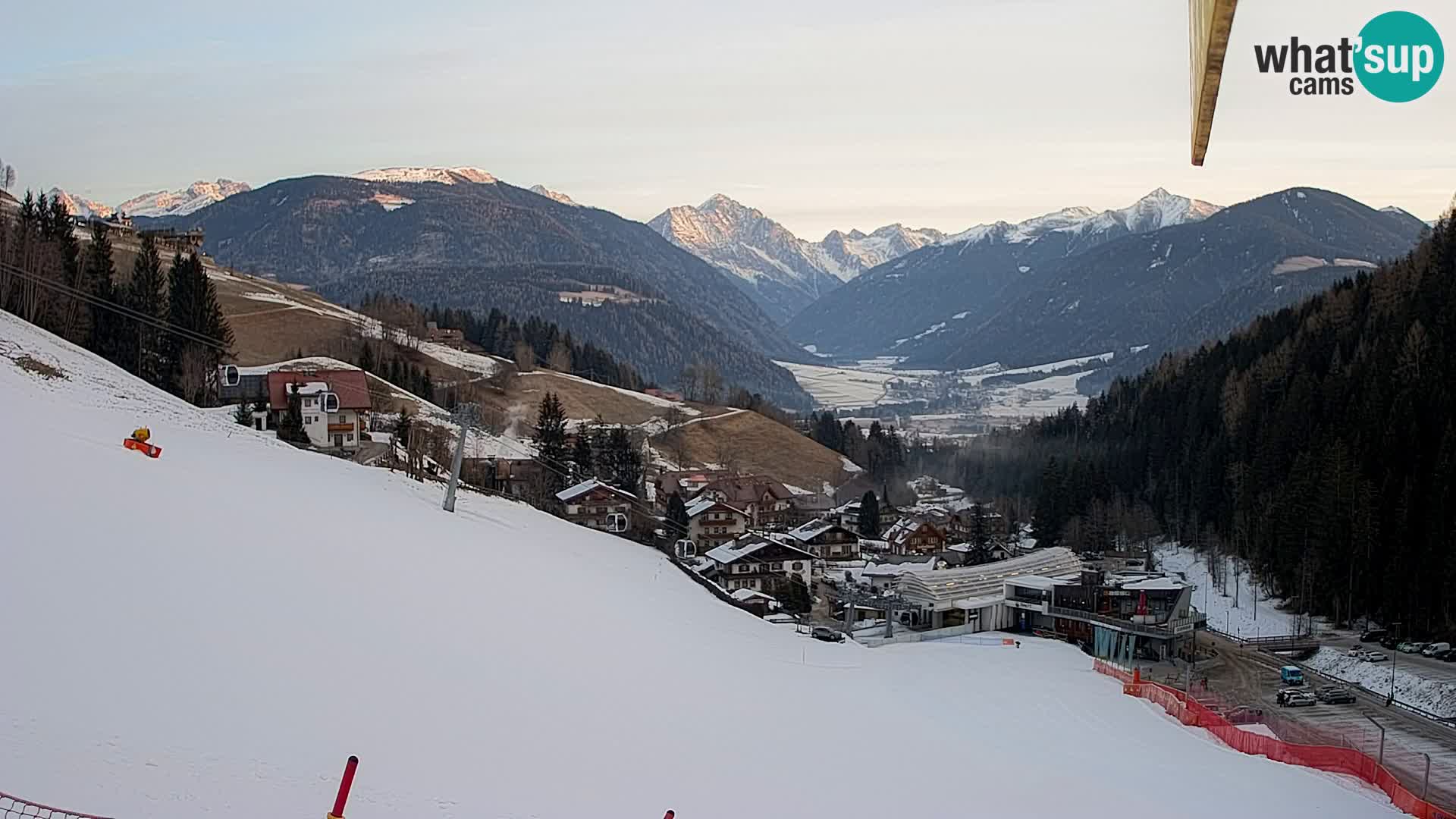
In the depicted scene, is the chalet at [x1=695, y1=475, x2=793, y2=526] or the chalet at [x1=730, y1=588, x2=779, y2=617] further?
the chalet at [x1=695, y1=475, x2=793, y2=526]

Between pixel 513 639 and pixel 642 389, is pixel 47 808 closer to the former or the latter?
pixel 513 639

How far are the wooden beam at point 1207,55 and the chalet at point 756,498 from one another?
189 feet

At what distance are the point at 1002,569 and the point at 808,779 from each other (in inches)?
1387

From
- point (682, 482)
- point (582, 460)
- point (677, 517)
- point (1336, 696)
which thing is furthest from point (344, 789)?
point (682, 482)

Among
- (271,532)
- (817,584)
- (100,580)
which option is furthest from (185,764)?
(817,584)

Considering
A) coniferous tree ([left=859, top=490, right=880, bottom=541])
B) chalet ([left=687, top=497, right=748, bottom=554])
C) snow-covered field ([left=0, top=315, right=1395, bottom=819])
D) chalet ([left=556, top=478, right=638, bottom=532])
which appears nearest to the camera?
snow-covered field ([left=0, top=315, right=1395, bottom=819])

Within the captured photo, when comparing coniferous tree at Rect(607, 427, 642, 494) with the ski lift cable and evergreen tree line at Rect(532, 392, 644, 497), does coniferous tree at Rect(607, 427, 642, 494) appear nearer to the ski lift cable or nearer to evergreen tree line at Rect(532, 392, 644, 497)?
evergreen tree line at Rect(532, 392, 644, 497)

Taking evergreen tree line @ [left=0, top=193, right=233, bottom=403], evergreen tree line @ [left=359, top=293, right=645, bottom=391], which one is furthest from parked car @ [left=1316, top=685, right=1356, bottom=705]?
evergreen tree line @ [left=359, top=293, right=645, bottom=391]

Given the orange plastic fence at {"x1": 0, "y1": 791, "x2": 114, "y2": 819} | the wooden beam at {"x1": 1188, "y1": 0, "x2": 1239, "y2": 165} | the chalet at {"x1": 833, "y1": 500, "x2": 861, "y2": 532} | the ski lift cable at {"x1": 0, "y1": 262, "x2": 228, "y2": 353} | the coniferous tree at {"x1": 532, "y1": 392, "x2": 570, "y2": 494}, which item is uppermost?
the wooden beam at {"x1": 1188, "y1": 0, "x2": 1239, "y2": 165}

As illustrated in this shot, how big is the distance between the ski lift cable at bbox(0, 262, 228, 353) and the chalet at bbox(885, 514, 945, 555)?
3287 centimetres

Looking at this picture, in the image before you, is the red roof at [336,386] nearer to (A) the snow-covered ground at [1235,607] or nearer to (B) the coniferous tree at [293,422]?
(B) the coniferous tree at [293,422]

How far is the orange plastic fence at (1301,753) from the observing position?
15470 mm

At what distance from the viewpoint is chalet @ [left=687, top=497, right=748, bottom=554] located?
175 feet

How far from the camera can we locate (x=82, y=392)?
23.0m
